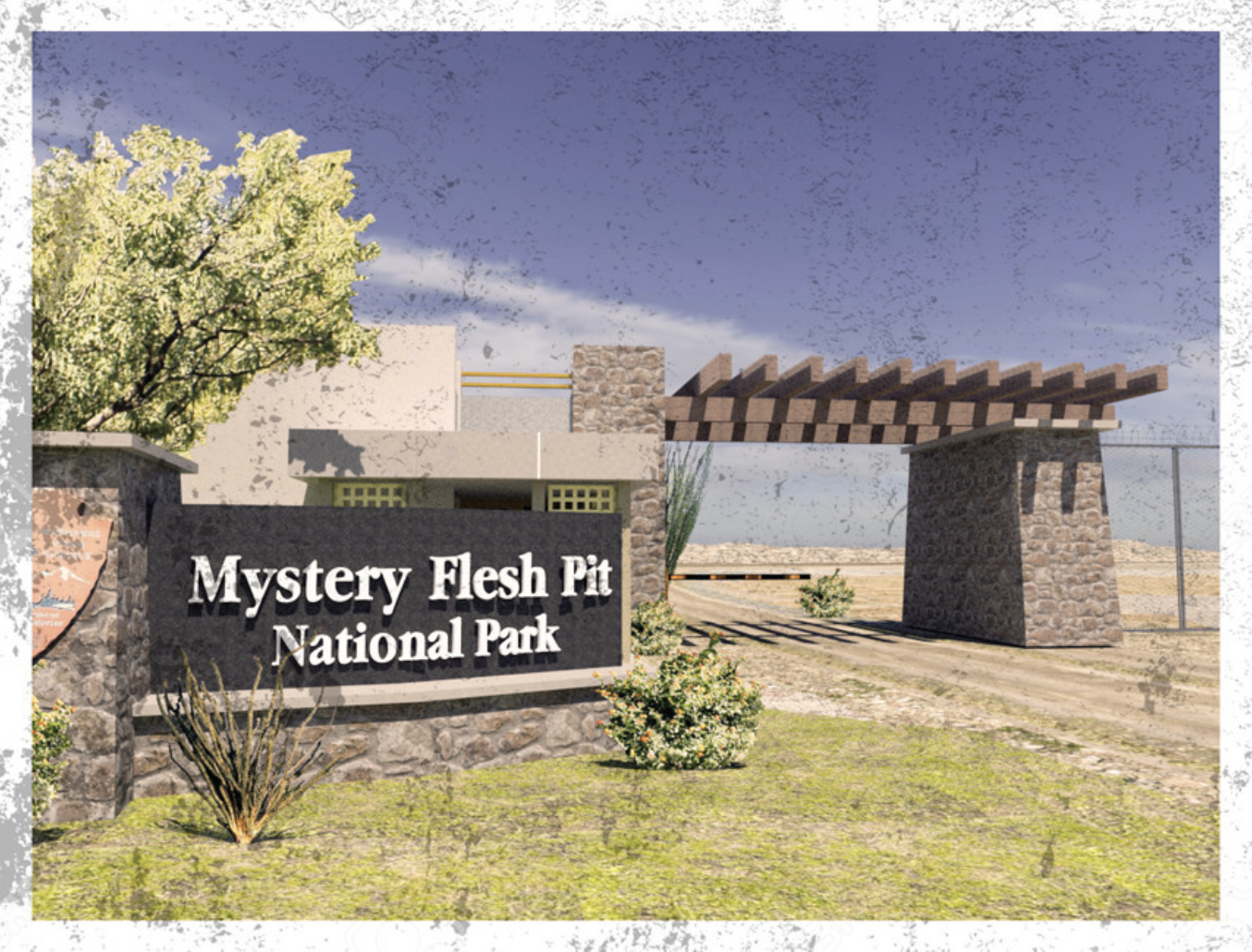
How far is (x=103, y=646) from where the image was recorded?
7672mm

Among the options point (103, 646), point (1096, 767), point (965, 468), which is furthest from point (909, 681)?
point (103, 646)

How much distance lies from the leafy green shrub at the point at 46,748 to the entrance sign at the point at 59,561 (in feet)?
1.59

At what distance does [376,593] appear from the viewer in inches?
368

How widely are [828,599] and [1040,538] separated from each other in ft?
32.9

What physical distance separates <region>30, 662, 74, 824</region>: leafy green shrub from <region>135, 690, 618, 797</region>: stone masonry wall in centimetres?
94

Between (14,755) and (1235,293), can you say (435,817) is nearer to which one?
(14,755)

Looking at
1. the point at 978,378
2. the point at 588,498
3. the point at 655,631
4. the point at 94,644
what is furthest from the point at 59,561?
the point at 978,378

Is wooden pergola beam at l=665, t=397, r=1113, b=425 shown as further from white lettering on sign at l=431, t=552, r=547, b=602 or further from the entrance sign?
the entrance sign

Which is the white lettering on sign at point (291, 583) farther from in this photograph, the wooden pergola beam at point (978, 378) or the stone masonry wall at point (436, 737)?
the wooden pergola beam at point (978, 378)

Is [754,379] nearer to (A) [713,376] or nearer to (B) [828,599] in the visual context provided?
(A) [713,376]

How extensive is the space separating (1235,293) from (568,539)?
258 inches

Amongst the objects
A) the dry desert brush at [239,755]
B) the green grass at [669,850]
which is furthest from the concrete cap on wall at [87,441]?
the green grass at [669,850]

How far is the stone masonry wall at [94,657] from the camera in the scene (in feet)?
24.8

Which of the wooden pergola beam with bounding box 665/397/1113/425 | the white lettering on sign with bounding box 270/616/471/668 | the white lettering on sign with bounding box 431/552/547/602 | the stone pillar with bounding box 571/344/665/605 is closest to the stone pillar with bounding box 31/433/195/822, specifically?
the white lettering on sign with bounding box 270/616/471/668
